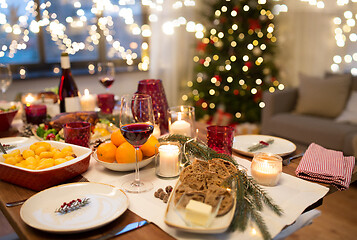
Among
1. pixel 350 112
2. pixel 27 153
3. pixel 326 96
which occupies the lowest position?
pixel 350 112

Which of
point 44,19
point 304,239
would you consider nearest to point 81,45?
point 44,19

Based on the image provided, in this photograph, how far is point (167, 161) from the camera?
1.02 meters

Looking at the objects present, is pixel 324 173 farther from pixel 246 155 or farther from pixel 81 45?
pixel 81 45

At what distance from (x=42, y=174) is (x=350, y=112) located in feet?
8.76

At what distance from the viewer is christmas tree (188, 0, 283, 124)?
359 cm

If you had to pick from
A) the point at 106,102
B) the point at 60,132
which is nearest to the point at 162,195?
the point at 60,132

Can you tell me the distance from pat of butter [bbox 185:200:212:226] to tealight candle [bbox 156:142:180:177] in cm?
31

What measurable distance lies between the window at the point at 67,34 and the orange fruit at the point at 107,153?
261 cm

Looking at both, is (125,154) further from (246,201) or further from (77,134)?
(246,201)

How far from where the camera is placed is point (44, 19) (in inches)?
131

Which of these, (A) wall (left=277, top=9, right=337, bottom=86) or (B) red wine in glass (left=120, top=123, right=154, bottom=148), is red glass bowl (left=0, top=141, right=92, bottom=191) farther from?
(A) wall (left=277, top=9, right=337, bottom=86)

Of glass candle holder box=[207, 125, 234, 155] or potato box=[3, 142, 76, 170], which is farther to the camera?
glass candle holder box=[207, 125, 234, 155]

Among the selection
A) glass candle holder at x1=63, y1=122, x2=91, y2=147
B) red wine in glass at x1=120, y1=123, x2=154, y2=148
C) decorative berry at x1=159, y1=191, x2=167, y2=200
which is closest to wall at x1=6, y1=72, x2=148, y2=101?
glass candle holder at x1=63, y1=122, x2=91, y2=147

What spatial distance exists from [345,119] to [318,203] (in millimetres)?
2157
